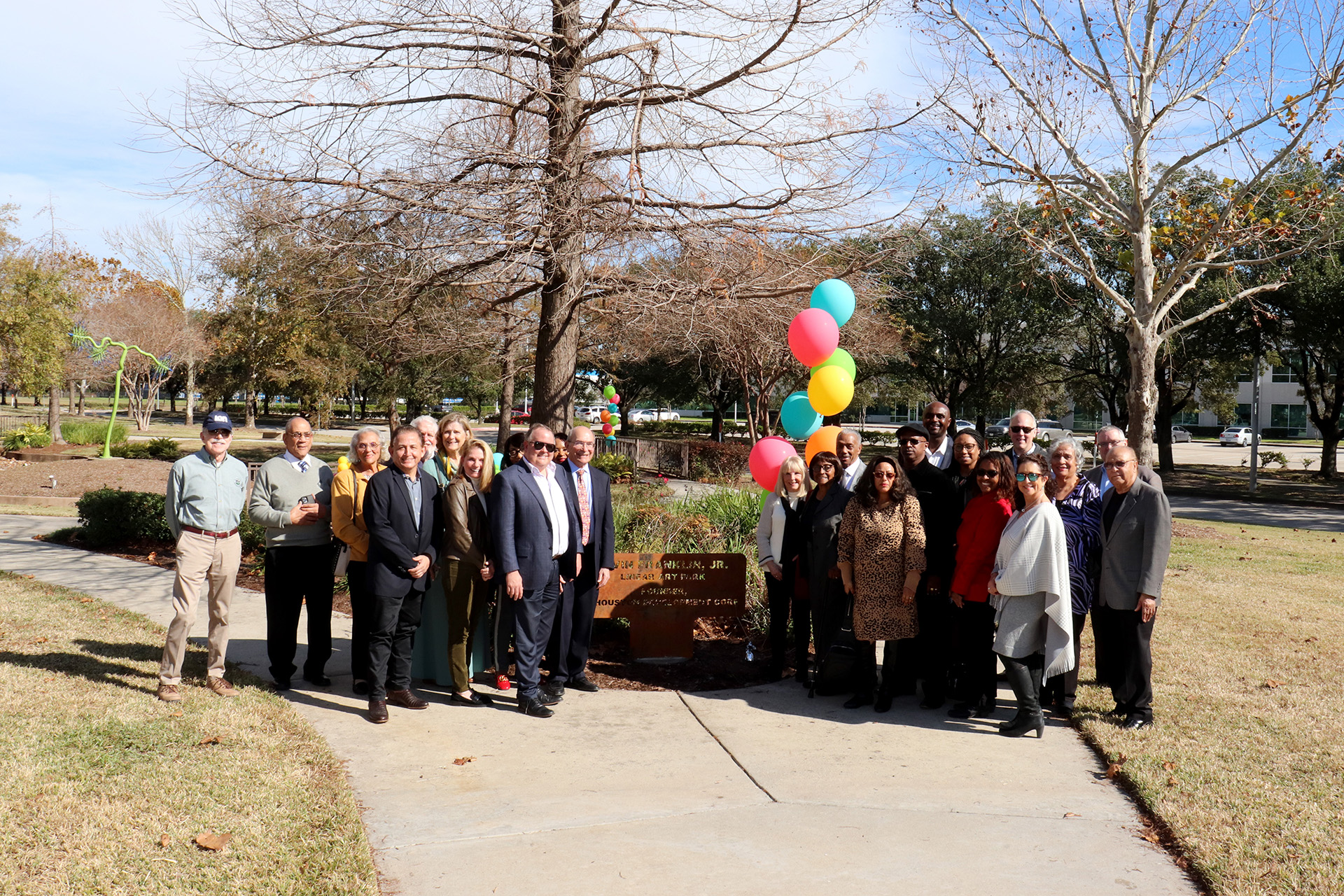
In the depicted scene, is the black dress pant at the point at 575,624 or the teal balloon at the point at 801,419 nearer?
the black dress pant at the point at 575,624

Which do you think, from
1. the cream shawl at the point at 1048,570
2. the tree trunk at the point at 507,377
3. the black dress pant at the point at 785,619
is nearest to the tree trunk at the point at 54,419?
the tree trunk at the point at 507,377

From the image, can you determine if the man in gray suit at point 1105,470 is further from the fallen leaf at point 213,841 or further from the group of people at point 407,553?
the fallen leaf at point 213,841

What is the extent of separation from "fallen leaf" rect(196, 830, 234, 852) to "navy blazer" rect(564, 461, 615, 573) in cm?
296

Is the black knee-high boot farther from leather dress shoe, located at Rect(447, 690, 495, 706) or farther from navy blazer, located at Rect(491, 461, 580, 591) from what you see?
leather dress shoe, located at Rect(447, 690, 495, 706)

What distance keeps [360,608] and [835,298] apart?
15.3 feet

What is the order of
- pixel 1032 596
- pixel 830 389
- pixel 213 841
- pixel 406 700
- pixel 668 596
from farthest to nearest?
pixel 830 389
pixel 668 596
pixel 406 700
pixel 1032 596
pixel 213 841

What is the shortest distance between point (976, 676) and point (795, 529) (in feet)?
4.96

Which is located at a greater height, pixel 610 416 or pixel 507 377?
pixel 507 377

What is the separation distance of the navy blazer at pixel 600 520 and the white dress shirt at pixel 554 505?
24cm

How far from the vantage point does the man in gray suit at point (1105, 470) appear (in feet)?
19.3

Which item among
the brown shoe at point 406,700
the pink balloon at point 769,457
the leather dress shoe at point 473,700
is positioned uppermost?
the pink balloon at point 769,457

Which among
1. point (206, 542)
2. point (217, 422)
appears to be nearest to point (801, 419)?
point (217, 422)

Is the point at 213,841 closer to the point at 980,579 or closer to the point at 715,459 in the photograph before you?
the point at 980,579

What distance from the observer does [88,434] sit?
2823 centimetres
